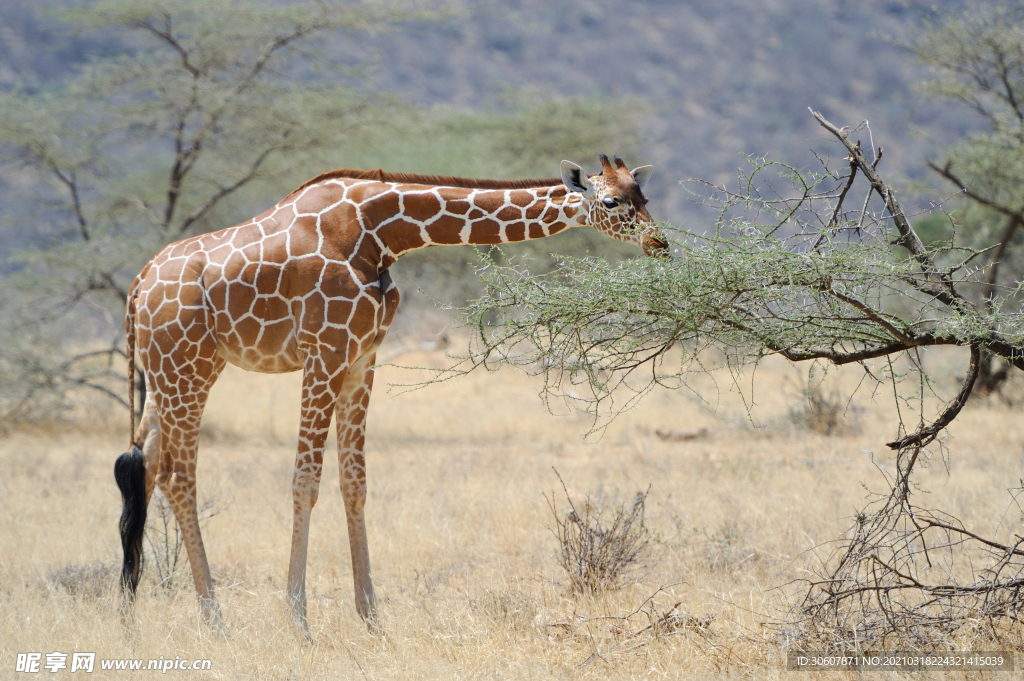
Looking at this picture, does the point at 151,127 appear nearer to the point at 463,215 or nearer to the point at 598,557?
the point at 463,215

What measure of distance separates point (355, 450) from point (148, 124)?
24.7ft

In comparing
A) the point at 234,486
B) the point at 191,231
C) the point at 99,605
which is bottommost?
the point at 99,605

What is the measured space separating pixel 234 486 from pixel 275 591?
2.77 m

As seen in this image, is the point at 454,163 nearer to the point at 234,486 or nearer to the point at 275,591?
the point at 234,486

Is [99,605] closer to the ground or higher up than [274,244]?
closer to the ground

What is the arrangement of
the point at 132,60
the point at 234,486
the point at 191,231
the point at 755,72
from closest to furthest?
the point at 234,486
the point at 132,60
the point at 191,231
the point at 755,72

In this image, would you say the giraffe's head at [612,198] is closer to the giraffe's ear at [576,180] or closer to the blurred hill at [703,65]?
the giraffe's ear at [576,180]

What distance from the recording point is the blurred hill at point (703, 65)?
135 ft

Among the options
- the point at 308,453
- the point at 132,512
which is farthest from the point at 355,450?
the point at 132,512

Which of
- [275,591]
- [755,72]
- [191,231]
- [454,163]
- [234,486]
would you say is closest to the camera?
[275,591]

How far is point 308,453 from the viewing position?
15.2ft

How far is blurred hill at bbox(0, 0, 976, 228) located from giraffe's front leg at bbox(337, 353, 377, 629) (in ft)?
112

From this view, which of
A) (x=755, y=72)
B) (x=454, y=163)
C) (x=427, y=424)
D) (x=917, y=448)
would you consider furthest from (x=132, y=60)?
(x=755, y=72)

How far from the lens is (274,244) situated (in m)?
4.66
